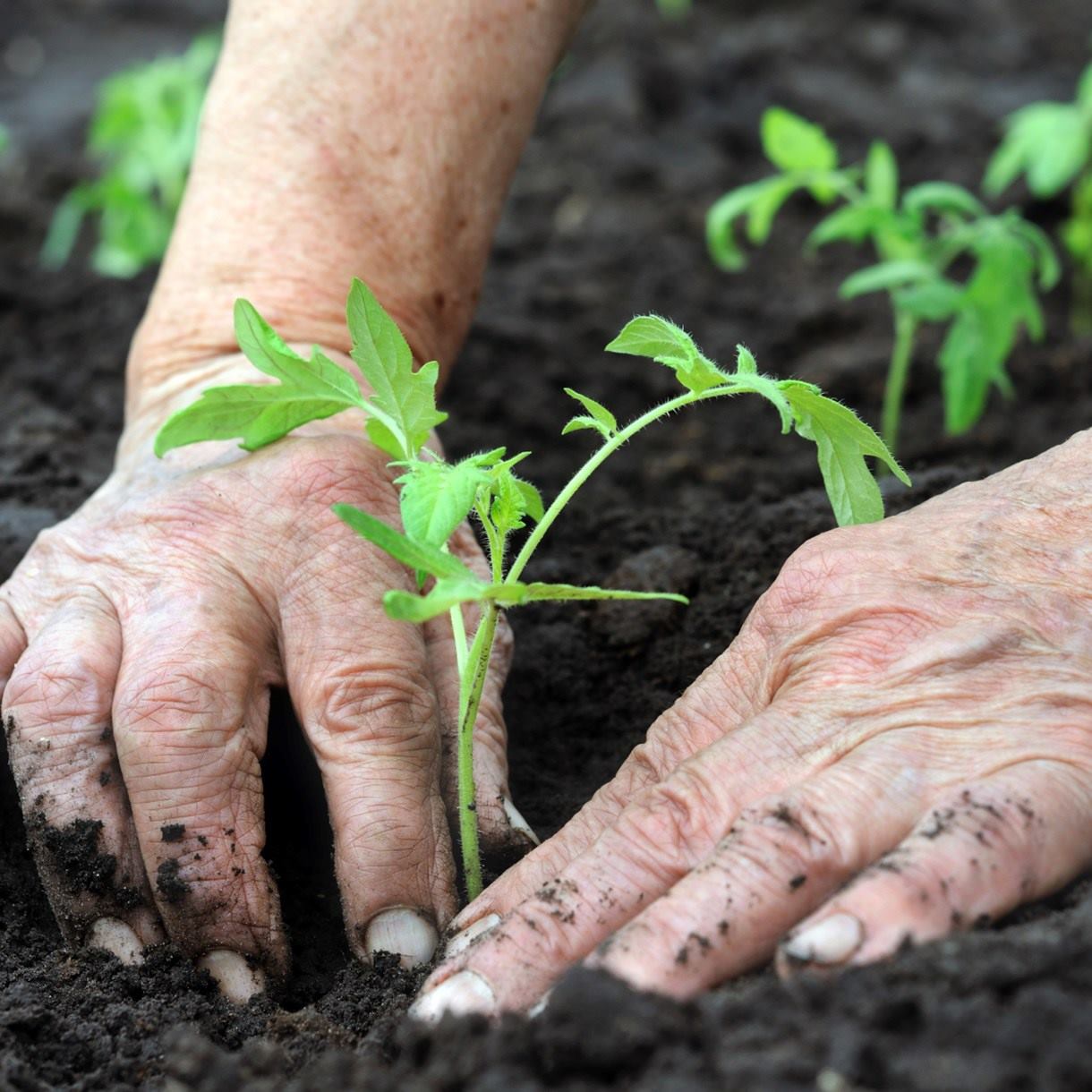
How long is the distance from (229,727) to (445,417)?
20.8 inches

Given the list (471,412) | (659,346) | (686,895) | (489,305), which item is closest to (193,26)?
(489,305)

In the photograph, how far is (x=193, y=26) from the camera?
25.4ft

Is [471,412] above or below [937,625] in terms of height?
below

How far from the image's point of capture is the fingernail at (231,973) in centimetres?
175

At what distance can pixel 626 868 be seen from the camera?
153 centimetres

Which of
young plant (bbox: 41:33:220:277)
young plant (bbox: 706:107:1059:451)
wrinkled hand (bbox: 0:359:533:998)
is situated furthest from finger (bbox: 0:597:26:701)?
young plant (bbox: 41:33:220:277)

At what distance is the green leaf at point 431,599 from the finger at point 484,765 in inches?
17.5

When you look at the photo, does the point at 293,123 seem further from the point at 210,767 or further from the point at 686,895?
the point at 686,895

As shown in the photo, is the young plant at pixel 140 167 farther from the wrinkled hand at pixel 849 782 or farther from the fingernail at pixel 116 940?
the wrinkled hand at pixel 849 782

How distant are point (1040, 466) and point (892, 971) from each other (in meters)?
0.96

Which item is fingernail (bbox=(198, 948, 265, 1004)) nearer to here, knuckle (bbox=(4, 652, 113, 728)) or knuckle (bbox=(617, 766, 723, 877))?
knuckle (bbox=(4, 652, 113, 728))

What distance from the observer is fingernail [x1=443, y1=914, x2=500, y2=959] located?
5.29 feet

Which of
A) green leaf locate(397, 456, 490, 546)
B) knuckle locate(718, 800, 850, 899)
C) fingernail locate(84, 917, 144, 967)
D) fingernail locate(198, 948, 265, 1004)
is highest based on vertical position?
green leaf locate(397, 456, 490, 546)

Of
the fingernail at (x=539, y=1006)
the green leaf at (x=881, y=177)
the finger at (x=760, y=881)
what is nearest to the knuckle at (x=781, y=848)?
the finger at (x=760, y=881)
